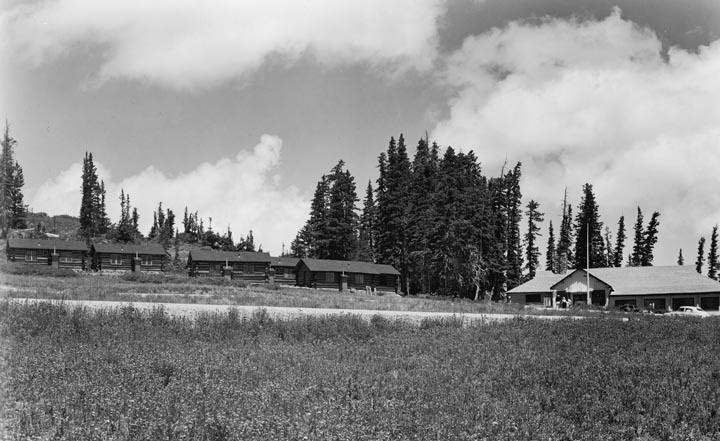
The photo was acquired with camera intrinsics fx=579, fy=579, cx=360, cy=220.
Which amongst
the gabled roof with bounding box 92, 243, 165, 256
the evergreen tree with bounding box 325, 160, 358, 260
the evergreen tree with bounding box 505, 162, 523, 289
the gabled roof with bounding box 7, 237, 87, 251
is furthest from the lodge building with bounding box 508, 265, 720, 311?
the gabled roof with bounding box 7, 237, 87, 251

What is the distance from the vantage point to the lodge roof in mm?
63772

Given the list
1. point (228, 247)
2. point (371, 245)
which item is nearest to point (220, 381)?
point (371, 245)

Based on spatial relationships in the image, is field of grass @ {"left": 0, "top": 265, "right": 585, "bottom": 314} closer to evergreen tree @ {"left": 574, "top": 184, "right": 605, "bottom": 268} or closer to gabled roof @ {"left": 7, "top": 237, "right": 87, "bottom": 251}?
gabled roof @ {"left": 7, "top": 237, "right": 87, "bottom": 251}

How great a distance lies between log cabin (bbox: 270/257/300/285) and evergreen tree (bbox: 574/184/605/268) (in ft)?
163

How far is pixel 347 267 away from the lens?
8219 cm

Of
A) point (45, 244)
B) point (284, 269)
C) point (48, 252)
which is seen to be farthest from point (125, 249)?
point (284, 269)

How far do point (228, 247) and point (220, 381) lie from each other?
12418cm

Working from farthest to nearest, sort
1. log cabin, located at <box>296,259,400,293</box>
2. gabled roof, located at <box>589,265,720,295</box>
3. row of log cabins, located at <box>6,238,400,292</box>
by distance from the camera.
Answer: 1. row of log cabins, located at <box>6,238,400,292</box>
2. log cabin, located at <box>296,259,400,293</box>
3. gabled roof, located at <box>589,265,720,295</box>

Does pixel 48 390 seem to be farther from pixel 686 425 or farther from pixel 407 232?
pixel 407 232

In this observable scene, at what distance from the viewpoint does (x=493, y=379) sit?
11.1 m

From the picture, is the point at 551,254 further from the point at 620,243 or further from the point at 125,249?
the point at 125,249

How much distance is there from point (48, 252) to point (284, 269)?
34.1 meters

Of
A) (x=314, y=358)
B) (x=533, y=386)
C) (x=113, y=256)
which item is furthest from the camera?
(x=113, y=256)

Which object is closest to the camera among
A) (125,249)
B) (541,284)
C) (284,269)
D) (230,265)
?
(541,284)
